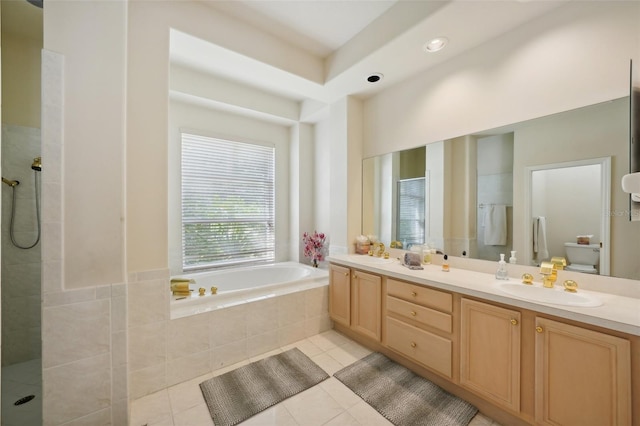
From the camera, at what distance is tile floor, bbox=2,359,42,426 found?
1499mm

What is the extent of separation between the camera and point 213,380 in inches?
74.7

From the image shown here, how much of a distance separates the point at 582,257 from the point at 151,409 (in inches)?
115

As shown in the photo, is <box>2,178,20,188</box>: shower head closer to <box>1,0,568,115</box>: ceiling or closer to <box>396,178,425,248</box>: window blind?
<box>1,0,568,115</box>: ceiling

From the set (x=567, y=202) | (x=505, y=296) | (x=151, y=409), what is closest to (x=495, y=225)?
(x=567, y=202)

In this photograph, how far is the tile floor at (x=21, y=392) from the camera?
150 cm

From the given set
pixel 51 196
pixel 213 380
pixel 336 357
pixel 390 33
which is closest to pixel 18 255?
pixel 51 196

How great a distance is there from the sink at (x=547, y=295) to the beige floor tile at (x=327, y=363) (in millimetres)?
1395

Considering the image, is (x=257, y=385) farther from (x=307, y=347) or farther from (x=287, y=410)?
(x=307, y=347)

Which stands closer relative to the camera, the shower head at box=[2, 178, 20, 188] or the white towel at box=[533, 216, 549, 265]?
the white towel at box=[533, 216, 549, 265]

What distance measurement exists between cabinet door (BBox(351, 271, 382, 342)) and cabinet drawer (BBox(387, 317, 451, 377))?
5.3 inches

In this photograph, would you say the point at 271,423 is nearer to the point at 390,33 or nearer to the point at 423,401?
the point at 423,401

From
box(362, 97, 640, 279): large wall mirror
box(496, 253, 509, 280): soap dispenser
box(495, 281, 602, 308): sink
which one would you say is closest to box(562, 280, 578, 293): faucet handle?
box(495, 281, 602, 308): sink

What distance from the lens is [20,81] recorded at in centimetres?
200

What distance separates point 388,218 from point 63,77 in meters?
2.70
